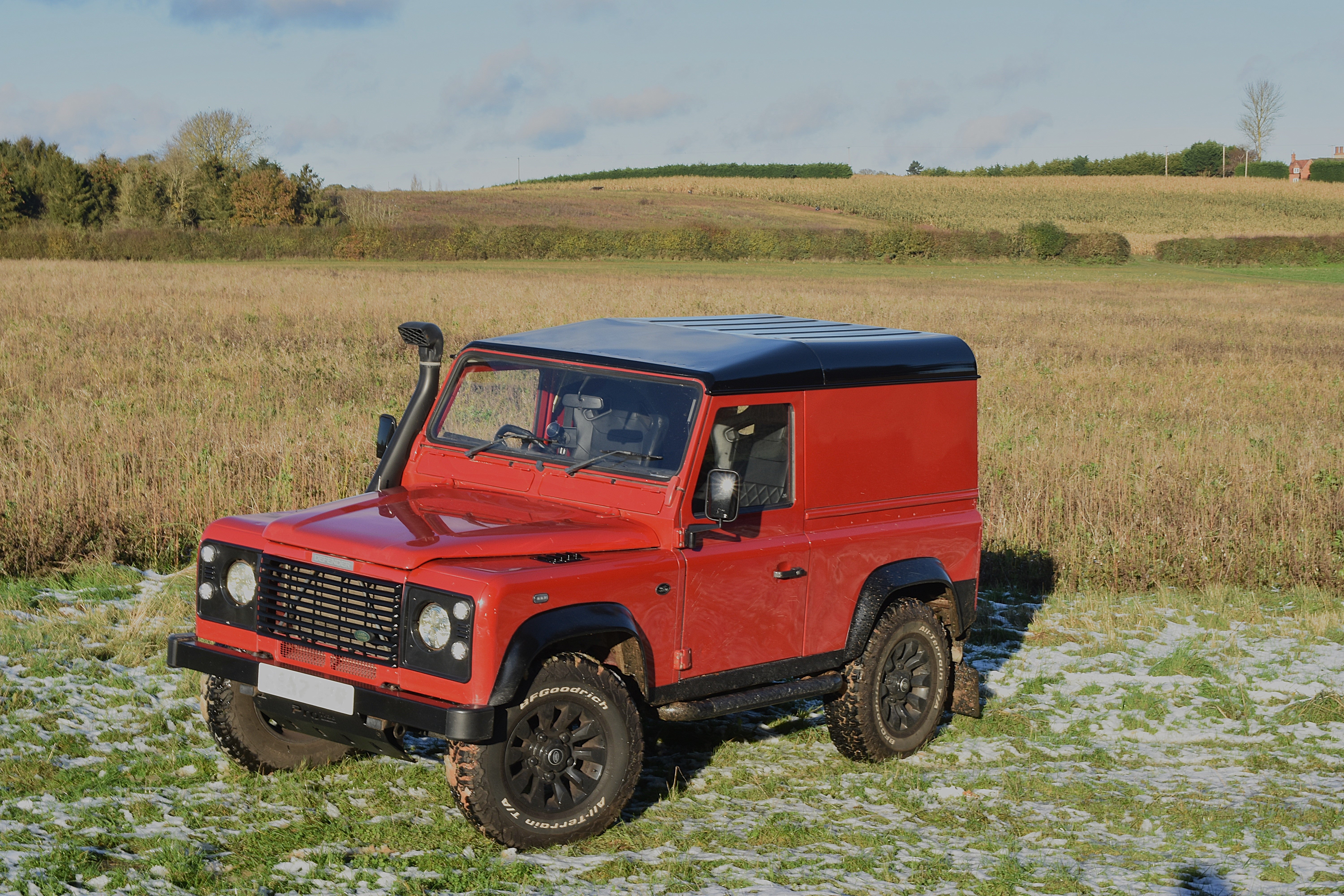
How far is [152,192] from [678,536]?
6789 centimetres

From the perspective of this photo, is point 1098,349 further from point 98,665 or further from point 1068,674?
point 98,665

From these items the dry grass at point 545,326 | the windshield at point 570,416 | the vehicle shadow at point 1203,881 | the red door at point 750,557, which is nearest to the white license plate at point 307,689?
the red door at point 750,557

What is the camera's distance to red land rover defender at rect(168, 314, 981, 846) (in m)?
5.03

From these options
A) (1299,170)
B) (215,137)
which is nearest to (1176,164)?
(1299,170)

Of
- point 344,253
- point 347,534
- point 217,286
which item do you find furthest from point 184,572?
point 344,253

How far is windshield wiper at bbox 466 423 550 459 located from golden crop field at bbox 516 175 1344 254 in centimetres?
8067

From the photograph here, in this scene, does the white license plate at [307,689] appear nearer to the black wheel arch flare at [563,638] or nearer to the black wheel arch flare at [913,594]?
the black wheel arch flare at [563,638]

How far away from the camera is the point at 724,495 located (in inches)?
217

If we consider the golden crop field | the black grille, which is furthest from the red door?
the golden crop field

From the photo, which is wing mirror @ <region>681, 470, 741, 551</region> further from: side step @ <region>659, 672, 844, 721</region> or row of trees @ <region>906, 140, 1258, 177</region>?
row of trees @ <region>906, 140, 1258, 177</region>

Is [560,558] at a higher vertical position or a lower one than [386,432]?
lower

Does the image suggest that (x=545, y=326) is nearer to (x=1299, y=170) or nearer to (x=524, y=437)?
(x=524, y=437)

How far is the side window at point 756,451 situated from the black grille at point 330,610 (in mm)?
1607

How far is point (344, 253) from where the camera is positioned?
63625 millimetres
